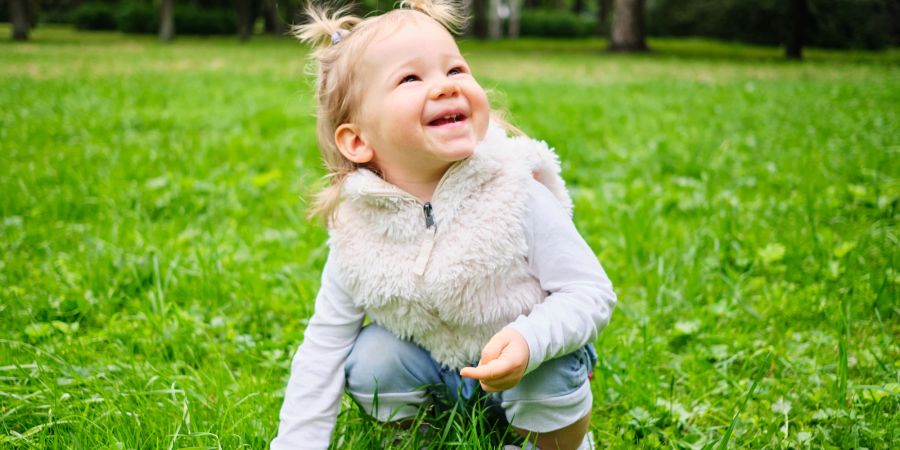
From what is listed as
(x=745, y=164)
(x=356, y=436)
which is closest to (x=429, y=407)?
(x=356, y=436)

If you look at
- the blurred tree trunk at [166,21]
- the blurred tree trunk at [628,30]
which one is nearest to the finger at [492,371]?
the blurred tree trunk at [628,30]

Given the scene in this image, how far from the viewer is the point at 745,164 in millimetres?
4703

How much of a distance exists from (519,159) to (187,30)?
35.7 m

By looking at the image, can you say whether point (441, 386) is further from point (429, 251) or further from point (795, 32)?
point (795, 32)

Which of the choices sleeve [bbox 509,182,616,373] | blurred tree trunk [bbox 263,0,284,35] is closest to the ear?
sleeve [bbox 509,182,616,373]

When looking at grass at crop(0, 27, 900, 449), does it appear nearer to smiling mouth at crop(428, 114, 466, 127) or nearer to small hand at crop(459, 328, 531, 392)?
small hand at crop(459, 328, 531, 392)

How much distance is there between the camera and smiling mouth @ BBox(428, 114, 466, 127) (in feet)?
5.45

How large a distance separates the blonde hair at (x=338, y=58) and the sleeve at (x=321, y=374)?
227 millimetres

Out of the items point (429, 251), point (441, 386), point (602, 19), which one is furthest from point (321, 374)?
point (602, 19)

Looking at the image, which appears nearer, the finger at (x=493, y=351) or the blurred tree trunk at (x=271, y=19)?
the finger at (x=493, y=351)

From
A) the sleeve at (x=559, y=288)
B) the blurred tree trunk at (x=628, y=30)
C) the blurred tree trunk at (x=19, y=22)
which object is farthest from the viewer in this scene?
the blurred tree trunk at (x=19, y=22)

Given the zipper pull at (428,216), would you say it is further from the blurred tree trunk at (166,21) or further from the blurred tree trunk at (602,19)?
the blurred tree trunk at (602,19)

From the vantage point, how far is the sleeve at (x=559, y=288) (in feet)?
4.95

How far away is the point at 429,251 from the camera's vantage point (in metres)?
1.65
